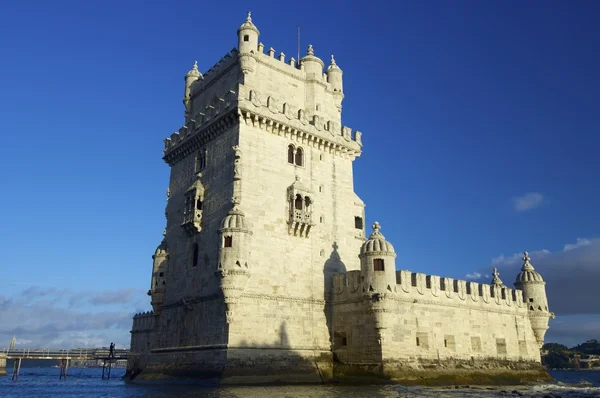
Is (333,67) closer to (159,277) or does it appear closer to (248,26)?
(248,26)

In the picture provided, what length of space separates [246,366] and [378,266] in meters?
10.7

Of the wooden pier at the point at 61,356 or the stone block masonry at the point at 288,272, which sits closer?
the stone block masonry at the point at 288,272

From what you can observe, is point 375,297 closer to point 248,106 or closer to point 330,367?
point 330,367

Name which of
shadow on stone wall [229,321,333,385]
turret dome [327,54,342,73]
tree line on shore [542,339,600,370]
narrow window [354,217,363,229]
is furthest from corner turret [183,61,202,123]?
tree line on shore [542,339,600,370]

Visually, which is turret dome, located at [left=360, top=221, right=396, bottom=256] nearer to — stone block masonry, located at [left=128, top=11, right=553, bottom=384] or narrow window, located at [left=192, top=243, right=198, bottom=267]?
stone block masonry, located at [left=128, top=11, right=553, bottom=384]

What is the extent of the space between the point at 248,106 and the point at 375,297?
15.7 meters

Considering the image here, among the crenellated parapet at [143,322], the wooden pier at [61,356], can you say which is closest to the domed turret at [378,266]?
the crenellated parapet at [143,322]

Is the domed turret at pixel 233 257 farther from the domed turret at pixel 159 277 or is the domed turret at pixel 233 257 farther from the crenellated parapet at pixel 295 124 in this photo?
the domed turret at pixel 159 277

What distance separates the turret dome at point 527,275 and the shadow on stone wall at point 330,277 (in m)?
18.8

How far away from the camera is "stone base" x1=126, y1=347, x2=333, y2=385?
31.1 metres

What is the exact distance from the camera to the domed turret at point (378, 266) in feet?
111

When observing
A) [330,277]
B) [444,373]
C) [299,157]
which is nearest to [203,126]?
[299,157]

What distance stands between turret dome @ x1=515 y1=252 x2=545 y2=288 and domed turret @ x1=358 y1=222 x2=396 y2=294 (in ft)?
60.7

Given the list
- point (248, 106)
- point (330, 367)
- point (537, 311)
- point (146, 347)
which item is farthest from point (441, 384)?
point (146, 347)
